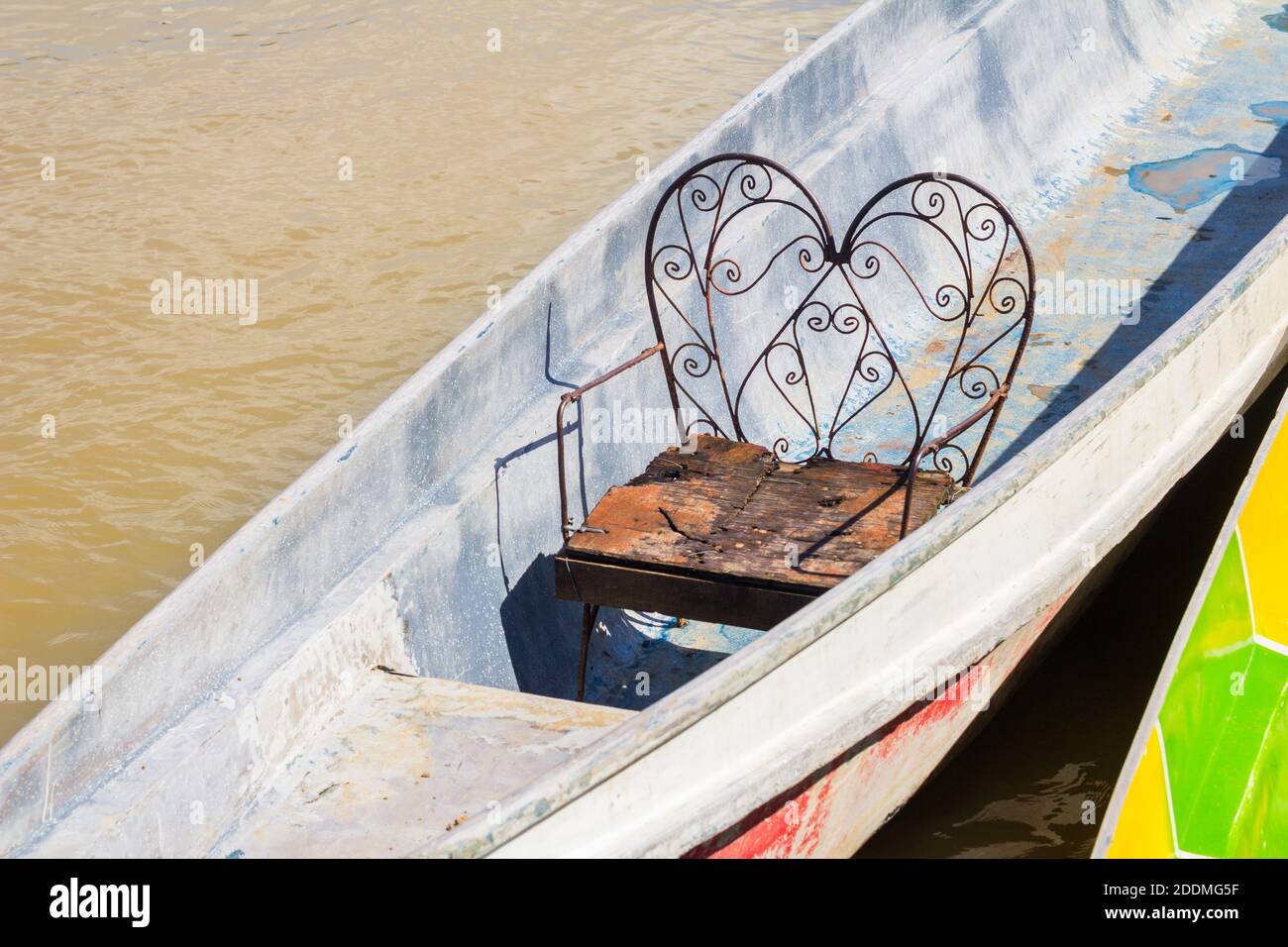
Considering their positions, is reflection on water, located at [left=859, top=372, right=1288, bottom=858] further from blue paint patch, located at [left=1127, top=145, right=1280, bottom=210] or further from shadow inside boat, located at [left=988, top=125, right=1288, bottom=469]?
blue paint patch, located at [left=1127, top=145, right=1280, bottom=210]

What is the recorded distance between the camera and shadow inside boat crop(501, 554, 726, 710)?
3.49 meters

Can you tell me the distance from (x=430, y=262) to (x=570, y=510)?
3377mm

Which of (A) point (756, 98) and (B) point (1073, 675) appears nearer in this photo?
(B) point (1073, 675)

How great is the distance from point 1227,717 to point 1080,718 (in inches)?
33.3

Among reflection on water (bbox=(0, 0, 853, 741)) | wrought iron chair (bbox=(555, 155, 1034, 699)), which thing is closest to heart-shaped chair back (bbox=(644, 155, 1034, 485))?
wrought iron chair (bbox=(555, 155, 1034, 699))

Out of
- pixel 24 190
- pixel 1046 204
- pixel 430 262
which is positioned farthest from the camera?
pixel 24 190

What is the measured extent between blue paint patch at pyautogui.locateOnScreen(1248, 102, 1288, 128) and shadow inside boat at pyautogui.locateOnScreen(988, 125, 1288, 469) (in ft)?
0.36

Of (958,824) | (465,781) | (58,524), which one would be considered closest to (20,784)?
(465,781)

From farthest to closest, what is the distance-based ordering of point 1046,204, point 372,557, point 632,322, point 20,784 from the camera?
point 1046,204 < point 632,322 < point 372,557 < point 20,784

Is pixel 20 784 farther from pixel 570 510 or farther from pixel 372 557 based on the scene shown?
pixel 570 510

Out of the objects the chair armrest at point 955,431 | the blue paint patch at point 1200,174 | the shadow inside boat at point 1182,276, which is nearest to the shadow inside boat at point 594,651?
the chair armrest at point 955,431

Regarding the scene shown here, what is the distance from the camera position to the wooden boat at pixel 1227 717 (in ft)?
8.94

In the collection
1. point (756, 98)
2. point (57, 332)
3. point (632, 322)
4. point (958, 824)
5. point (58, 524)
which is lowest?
point (958, 824)

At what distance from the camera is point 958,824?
148 inches
